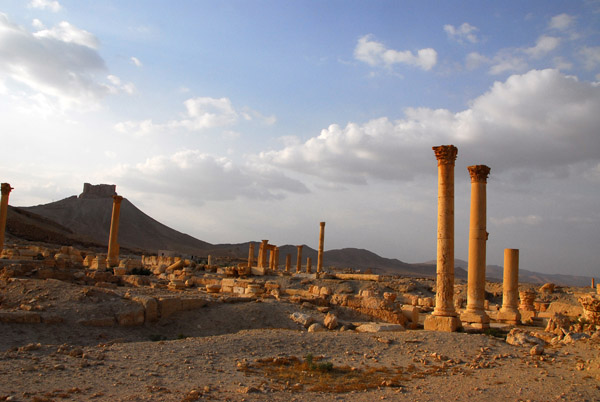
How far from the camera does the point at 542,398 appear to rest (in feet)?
21.9

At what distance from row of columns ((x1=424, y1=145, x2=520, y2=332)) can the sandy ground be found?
176cm

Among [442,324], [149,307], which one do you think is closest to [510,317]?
[442,324]

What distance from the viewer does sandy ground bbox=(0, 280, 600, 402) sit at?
6641mm

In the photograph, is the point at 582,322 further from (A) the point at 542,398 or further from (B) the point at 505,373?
(A) the point at 542,398

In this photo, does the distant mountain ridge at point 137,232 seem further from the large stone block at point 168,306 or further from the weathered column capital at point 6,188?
the large stone block at point 168,306

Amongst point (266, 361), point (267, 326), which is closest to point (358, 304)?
point (267, 326)

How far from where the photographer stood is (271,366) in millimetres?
8156

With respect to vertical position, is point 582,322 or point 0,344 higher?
point 582,322

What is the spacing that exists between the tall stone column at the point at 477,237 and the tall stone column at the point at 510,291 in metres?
2.09

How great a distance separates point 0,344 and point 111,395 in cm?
445

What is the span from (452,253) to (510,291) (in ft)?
18.3

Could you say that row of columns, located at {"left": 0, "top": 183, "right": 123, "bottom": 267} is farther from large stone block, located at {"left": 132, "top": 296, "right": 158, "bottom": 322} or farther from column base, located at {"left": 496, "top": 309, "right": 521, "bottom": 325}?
column base, located at {"left": 496, "top": 309, "right": 521, "bottom": 325}

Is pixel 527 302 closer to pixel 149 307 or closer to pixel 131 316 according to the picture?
pixel 149 307

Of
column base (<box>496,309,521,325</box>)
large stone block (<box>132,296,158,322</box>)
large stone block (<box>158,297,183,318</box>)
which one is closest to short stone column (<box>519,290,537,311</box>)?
column base (<box>496,309,521,325</box>)
